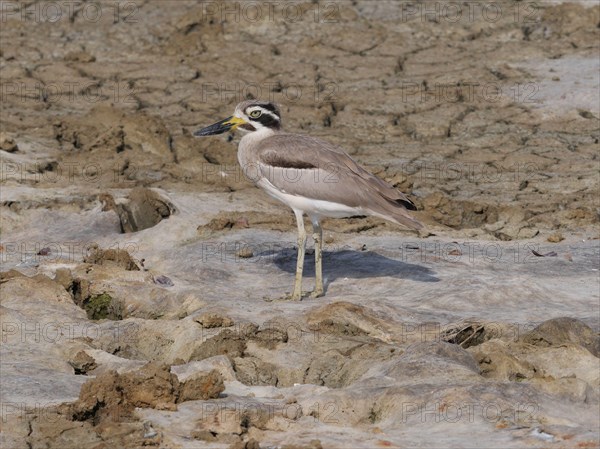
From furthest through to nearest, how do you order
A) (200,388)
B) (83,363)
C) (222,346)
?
(222,346), (83,363), (200,388)

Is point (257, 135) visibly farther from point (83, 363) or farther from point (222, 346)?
point (83, 363)

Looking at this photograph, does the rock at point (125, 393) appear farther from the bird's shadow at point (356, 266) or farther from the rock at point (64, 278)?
the bird's shadow at point (356, 266)

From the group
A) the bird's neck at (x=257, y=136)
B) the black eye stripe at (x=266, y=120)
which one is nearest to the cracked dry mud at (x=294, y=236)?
the bird's neck at (x=257, y=136)

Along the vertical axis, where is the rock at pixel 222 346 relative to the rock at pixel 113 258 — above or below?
above

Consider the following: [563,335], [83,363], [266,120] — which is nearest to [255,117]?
[266,120]

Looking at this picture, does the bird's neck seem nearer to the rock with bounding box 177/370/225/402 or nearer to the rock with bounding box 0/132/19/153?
the rock with bounding box 177/370/225/402

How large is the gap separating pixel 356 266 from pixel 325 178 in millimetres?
830

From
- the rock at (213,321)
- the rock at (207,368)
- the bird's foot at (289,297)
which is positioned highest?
the rock at (207,368)

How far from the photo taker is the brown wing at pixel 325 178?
795 cm

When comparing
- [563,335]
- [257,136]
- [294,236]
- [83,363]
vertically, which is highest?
[257,136]

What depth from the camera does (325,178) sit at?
315 inches

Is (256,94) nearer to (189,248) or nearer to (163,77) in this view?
(163,77)

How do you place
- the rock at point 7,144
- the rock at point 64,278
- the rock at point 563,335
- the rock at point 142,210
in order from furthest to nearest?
the rock at point 7,144 → the rock at point 142,210 → the rock at point 64,278 → the rock at point 563,335

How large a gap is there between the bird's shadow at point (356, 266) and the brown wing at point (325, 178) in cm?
45
